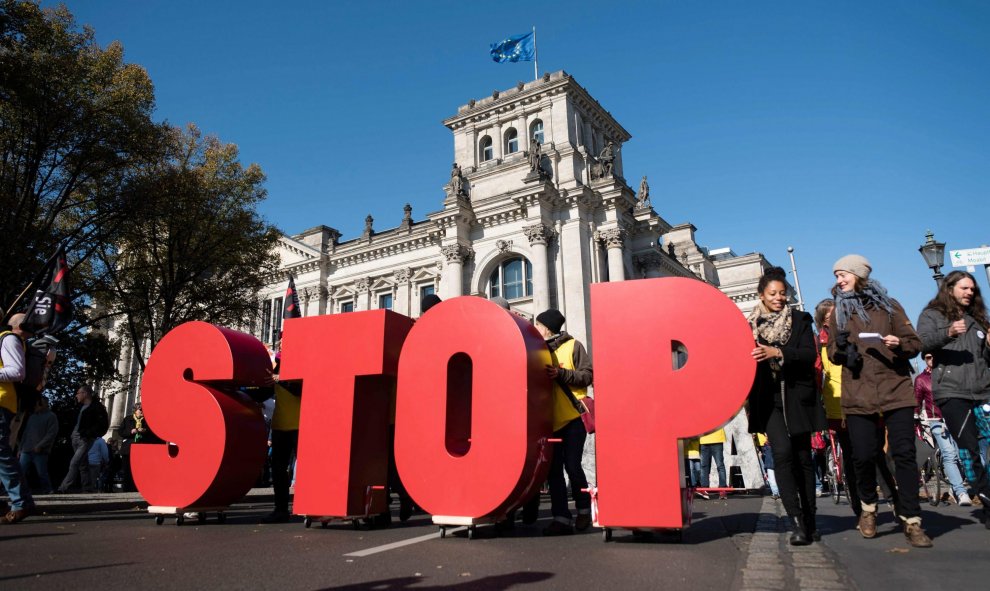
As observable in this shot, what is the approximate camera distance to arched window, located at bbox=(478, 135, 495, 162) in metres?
38.5

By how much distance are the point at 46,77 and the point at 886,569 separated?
2099cm

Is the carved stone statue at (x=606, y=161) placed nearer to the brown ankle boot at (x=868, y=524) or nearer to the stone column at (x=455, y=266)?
the stone column at (x=455, y=266)

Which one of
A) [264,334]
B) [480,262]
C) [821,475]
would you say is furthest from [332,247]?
[821,475]

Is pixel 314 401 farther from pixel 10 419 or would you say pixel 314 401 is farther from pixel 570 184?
pixel 570 184

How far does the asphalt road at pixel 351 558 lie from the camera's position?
148 inches

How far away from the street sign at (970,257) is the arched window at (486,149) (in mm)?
29321

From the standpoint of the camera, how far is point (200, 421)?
6969 mm

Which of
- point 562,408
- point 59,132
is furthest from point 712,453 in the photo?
point 59,132

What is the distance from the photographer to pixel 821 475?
40.6ft

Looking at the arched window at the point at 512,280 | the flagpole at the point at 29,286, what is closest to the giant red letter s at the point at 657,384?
the flagpole at the point at 29,286

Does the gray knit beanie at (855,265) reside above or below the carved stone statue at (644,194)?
below

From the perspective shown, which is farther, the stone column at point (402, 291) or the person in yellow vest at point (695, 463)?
the stone column at point (402, 291)

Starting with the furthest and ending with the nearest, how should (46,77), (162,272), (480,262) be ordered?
(480,262)
(162,272)
(46,77)

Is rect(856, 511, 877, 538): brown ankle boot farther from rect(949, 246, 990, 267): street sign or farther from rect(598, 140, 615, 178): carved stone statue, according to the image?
rect(598, 140, 615, 178): carved stone statue
